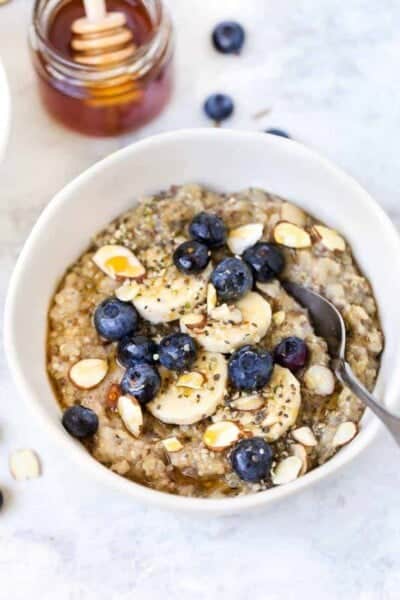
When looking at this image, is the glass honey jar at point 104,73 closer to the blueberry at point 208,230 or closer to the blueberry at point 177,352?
the blueberry at point 208,230

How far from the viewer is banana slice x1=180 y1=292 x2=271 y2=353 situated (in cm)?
166

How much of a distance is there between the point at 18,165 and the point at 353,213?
0.58 meters

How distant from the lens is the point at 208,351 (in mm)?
1679

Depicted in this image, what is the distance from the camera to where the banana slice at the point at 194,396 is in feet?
5.38

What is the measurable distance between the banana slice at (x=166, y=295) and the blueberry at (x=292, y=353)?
0.13 m

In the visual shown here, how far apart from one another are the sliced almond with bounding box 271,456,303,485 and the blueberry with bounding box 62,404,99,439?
26 cm

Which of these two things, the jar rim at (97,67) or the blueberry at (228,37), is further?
the blueberry at (228,37)

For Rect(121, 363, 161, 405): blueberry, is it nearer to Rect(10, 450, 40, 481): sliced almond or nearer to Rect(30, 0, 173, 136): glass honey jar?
Rect(10, 450, 40, 481): sliced almond

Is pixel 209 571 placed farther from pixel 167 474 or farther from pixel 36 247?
pixel 36 247

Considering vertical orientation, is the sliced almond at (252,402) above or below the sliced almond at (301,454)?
above

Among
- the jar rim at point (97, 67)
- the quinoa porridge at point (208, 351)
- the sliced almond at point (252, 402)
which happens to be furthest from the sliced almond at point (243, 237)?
the jar rim at point (97, 67)

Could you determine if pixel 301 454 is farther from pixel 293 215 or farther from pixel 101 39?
pixel 101 39

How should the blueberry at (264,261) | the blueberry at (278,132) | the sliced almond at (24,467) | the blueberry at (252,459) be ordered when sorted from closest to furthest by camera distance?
the blueberry at (252,459) < the blueberry at (264,261) < the sliced almond at (24,467) < the blueberry at (278,132)

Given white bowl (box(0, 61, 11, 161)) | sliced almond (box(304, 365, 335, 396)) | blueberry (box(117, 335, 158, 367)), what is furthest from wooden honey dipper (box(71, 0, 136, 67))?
sliced almond (box(304, 365, 335, 396))
